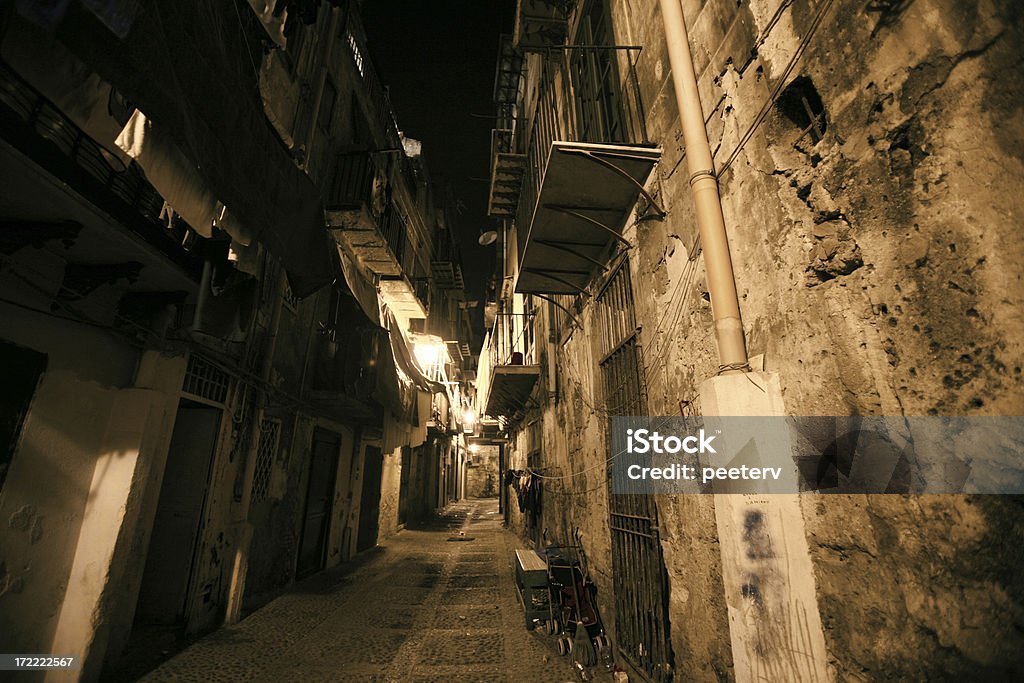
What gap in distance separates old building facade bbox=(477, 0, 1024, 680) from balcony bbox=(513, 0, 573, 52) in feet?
12.3

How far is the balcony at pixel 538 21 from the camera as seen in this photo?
702cm

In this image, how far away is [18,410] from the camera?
383cm

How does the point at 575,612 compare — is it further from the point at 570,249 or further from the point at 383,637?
the point at 570,249

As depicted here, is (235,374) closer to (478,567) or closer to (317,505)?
(317,505)

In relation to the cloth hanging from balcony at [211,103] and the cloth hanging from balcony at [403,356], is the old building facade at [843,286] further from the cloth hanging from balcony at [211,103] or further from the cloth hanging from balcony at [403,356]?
the cloth hanging from balcony at [403,356]

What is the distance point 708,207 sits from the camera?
2535 mm

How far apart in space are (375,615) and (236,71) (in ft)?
24.2

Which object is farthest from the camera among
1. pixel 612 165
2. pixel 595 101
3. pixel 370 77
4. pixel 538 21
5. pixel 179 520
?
pixel 370 77

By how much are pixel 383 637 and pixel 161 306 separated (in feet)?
17.3

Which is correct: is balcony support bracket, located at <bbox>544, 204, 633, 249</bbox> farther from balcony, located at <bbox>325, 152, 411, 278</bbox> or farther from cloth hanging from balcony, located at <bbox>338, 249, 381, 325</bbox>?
balcony, located at <bbox>325, 152, 411, 278</bbox>

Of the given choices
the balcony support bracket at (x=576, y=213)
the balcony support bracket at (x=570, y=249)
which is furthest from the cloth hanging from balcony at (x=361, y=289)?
the balcony support bracket at (x=576, y=213)

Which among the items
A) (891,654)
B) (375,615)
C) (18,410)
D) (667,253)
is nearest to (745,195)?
(667,253)

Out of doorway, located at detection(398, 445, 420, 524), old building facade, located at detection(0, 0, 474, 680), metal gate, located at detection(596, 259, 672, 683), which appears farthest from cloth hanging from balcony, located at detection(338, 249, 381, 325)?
doorway, located at detection(398, 445, 420, 524)

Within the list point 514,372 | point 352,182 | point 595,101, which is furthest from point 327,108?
point 514,372
